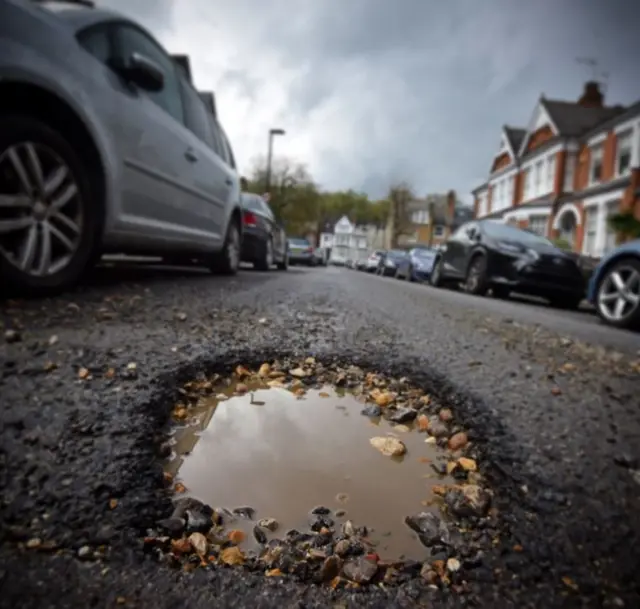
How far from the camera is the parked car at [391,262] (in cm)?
2627

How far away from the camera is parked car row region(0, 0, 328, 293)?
2695 millimetres

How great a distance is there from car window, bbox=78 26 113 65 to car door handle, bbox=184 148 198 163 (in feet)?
4.53

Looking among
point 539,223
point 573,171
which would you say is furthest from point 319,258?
point 573,171

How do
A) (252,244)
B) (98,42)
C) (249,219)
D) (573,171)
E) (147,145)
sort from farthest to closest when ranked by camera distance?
(573,171), (252,244), (249,219), (147,145), (98,42)

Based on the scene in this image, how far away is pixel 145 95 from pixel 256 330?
7.35 ft

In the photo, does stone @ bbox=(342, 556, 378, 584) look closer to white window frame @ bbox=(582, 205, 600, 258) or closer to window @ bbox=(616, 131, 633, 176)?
window @ bbox=(616, 131, 633, 176)

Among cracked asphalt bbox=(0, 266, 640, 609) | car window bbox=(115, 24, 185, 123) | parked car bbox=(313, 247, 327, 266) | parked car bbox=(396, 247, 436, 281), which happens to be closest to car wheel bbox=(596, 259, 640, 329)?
cracked asphalt bbox=(0, 266, 640, 609)

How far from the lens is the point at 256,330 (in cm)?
298

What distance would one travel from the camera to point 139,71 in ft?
11.6

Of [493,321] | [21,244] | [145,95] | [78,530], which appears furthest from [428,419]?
[145,95]

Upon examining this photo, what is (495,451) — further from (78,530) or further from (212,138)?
(212,138)

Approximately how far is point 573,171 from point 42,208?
2953 centimetres

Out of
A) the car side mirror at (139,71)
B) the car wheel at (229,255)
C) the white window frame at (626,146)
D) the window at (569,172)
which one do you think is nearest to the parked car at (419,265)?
the white window frame at (626,146)

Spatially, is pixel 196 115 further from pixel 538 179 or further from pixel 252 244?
pixel 538 179
